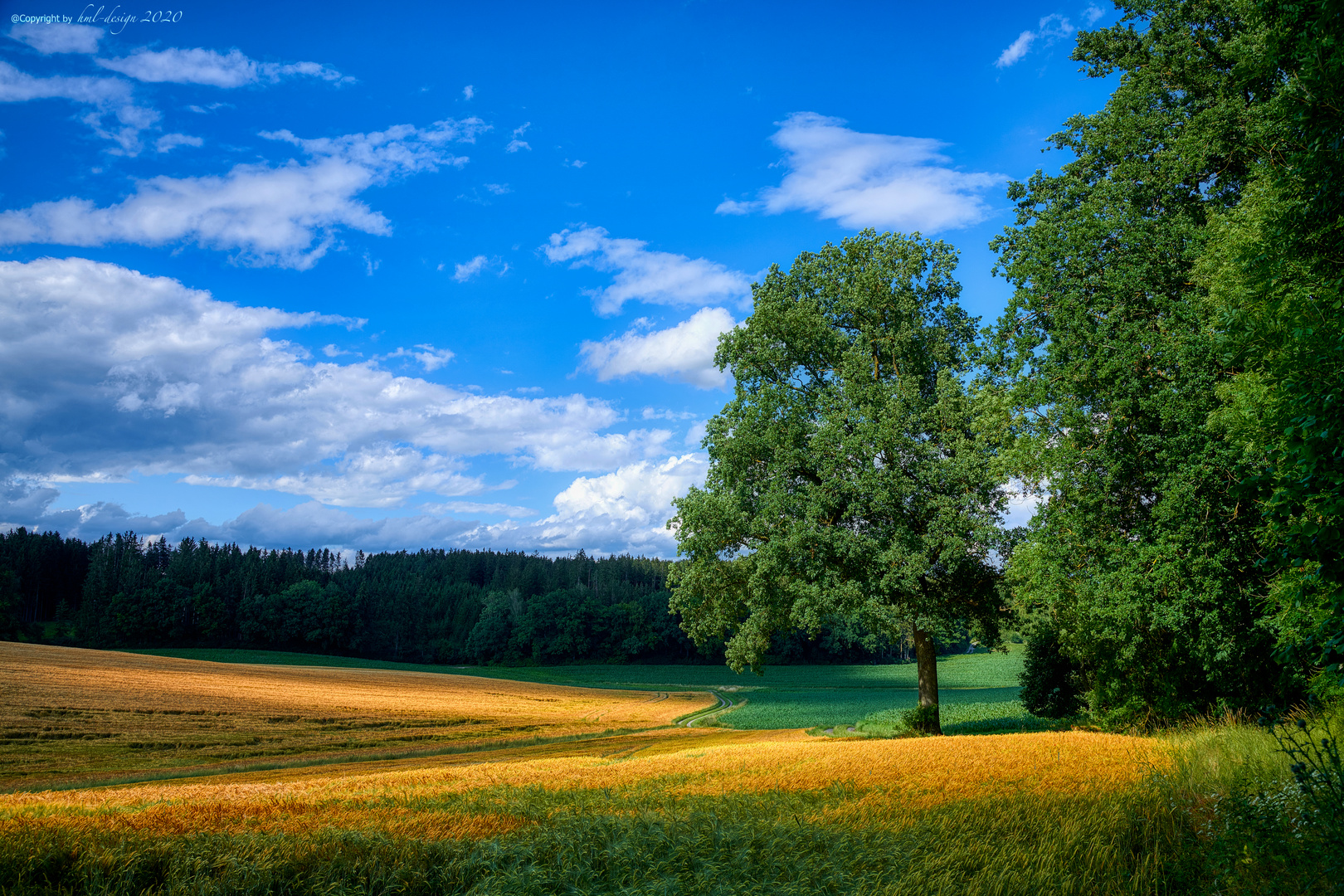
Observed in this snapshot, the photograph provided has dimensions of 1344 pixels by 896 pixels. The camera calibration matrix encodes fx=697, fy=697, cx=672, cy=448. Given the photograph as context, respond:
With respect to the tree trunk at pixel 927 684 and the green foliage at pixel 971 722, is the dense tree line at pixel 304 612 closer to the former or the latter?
the green foliage at pixel 971 722

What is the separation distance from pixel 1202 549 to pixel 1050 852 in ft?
42.9

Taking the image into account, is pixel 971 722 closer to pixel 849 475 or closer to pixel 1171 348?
pixel 849 475

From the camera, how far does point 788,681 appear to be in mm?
88375

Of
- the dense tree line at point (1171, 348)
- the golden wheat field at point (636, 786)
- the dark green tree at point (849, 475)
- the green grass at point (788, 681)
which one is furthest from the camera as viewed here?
the green grass at point (788, 681)

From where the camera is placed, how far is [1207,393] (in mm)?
16156

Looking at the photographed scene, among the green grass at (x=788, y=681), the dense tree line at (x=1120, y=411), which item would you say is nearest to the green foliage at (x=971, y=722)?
the green grass at (x=788, y=681)

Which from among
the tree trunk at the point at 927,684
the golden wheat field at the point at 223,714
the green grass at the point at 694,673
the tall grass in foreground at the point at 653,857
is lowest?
the green grass at the point at 694,673

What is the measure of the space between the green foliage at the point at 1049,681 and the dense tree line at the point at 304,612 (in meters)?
66.9

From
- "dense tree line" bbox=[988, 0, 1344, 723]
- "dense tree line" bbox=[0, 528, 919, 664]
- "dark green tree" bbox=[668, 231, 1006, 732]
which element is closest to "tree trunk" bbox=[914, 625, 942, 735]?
"dark green tree" bbox=[668, 231, 1006, 732]

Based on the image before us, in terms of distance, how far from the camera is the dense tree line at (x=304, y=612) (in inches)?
4146

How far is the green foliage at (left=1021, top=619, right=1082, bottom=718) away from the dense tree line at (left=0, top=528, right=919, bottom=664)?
66908 millimetres

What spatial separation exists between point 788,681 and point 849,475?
232 feet

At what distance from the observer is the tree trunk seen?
2489 centimetres

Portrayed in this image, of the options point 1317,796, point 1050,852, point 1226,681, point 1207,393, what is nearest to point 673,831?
point 1050,852
